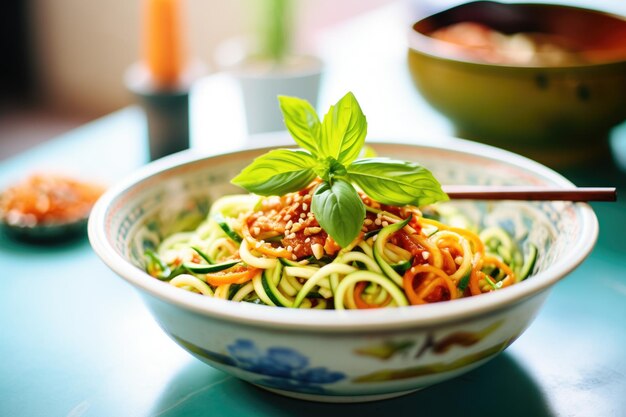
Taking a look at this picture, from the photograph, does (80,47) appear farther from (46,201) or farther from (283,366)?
(283,366)

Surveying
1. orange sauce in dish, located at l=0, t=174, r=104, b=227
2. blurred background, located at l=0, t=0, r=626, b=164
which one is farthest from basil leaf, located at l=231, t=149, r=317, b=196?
blurred background, located at l=0, t=0, r=626, b=164

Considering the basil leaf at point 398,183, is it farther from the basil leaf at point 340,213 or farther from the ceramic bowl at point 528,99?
the ceramic bowl at point 528,99

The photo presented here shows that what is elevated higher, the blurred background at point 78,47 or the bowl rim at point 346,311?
the bowl rim at point 346,311

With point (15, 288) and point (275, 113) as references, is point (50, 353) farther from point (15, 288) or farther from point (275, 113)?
point (275, 113)

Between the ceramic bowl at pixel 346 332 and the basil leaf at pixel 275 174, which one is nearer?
the ceramic bowl at pixel 346 332

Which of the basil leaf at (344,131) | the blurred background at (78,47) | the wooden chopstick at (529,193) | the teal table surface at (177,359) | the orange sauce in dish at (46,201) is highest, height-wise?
the basil leaf at (344,131)

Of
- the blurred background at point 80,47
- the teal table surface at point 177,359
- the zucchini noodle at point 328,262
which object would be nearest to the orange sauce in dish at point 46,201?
the teal table surface at point 177,359

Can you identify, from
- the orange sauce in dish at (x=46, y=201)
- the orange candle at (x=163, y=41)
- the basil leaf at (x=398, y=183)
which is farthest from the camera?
the orange candle at (x=163, y=41)

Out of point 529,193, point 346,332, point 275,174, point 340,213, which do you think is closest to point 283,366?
point 346,332
